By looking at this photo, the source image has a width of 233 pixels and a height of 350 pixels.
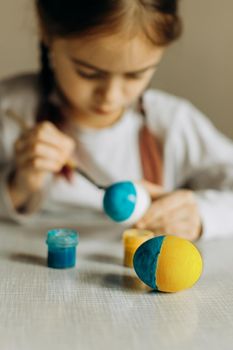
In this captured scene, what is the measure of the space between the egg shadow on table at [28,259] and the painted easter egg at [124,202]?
0.10 meters

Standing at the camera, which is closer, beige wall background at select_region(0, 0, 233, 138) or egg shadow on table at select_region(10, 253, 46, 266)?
egg shadow on table at select_region(10, 253, 46, 266)

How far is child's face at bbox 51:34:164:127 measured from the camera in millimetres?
751

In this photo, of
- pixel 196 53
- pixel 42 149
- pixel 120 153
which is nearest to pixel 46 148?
pixel 42 149

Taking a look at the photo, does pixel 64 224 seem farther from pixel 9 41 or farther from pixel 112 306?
pixel 9 41

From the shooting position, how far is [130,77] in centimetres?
80

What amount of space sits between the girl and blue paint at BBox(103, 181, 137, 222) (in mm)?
67

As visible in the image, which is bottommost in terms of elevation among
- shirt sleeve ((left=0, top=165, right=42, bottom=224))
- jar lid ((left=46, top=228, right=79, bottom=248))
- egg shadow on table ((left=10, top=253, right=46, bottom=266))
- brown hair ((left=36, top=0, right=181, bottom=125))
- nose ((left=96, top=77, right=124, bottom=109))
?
shirt sleeve ((left=0, top=165, right=42, bottom=224))

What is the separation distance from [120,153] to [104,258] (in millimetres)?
338

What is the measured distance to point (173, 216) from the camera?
2.52ft

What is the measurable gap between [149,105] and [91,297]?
1.80 ft

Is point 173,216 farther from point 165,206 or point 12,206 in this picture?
point 12,206

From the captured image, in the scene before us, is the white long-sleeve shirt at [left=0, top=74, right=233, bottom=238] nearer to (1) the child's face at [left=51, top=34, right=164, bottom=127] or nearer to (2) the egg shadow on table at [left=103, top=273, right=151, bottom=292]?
(1) the child's face at [left=51, top=34, right=164, bottom=127]

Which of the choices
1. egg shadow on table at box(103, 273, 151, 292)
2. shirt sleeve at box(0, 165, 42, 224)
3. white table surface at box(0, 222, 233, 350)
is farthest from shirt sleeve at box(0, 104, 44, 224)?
egg shadow on table at box(103, 273, 151, 292)

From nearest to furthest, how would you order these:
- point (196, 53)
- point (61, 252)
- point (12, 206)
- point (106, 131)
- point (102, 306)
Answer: point (102, 306)
point (61, 252)
point (12, 206)
point (106, 131)
point (196, 53)
